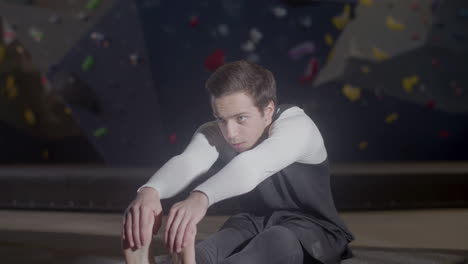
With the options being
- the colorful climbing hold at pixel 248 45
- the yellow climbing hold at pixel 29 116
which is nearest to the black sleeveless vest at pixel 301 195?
the colorful climbing hold at pixel 248 45

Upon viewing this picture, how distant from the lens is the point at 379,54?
3.39m

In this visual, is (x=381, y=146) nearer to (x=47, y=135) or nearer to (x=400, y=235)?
(x=400, y=235)

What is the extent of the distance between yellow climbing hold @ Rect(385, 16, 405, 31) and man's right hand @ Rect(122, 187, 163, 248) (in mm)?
2564

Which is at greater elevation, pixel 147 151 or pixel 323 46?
pixel 323 46

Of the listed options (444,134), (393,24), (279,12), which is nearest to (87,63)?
(279,12)

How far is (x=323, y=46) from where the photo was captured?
131 inches

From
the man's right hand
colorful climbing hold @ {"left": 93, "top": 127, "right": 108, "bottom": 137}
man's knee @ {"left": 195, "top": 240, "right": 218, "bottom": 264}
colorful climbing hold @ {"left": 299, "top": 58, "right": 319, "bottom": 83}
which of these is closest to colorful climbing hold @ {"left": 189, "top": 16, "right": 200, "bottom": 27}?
colorful climbing hold @ {"left": 299, "top": 58, "right": 319, "bottom": 83}

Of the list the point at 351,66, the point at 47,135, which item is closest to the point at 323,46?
the point at 351,66

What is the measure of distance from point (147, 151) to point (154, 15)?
2.49ft

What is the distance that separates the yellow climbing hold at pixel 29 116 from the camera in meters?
3.74

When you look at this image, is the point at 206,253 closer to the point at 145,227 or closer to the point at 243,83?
the point at 145,227

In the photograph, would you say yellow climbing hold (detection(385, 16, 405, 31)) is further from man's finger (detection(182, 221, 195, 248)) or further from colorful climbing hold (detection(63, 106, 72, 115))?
man's finger (detection(182, 221, 195, 248))

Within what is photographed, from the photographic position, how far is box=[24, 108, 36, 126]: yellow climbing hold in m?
3.74

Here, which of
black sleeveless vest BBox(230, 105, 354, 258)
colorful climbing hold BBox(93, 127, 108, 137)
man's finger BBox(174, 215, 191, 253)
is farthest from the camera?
colorful climbing hold BBox(93, 127, 108, 137)
